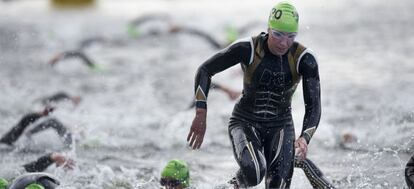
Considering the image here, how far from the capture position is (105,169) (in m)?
10.7

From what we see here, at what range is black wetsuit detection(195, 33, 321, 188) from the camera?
772cm

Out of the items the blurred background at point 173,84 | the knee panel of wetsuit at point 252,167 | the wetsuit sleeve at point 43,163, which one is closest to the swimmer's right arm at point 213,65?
the knee panel of wetsuit at point 252,167

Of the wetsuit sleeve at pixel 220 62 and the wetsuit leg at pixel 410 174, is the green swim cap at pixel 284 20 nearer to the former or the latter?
the wetsuit sleeve at pixel 220 62

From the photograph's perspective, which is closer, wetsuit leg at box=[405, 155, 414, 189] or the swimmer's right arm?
wetsuit leg at box=[405, 155, 414, 189]

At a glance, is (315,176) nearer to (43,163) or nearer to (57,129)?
(43,163)

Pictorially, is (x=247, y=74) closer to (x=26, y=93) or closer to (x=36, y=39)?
(x=26, y=93)

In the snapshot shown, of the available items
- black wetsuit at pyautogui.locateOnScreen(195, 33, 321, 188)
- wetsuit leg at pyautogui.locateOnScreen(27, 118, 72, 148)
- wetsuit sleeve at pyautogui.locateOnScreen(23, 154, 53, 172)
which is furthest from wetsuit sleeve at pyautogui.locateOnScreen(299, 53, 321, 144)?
wetsuit leg at pyautogui.locateOnScreen(27, 118, 72, 148)

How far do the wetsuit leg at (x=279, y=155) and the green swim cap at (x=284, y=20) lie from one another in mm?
1016

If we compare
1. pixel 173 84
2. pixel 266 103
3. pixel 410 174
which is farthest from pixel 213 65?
pixel 173 84

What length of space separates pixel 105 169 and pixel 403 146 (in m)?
4.24

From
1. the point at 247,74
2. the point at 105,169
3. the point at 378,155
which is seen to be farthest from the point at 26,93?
the point at 247,74

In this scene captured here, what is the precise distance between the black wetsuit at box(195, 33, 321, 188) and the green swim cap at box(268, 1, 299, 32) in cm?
24

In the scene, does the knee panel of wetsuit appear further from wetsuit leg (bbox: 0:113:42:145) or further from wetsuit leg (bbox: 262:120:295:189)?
wetsuit leg (bbox: 0:113:42:145)

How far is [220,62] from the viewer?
25.9 ft
